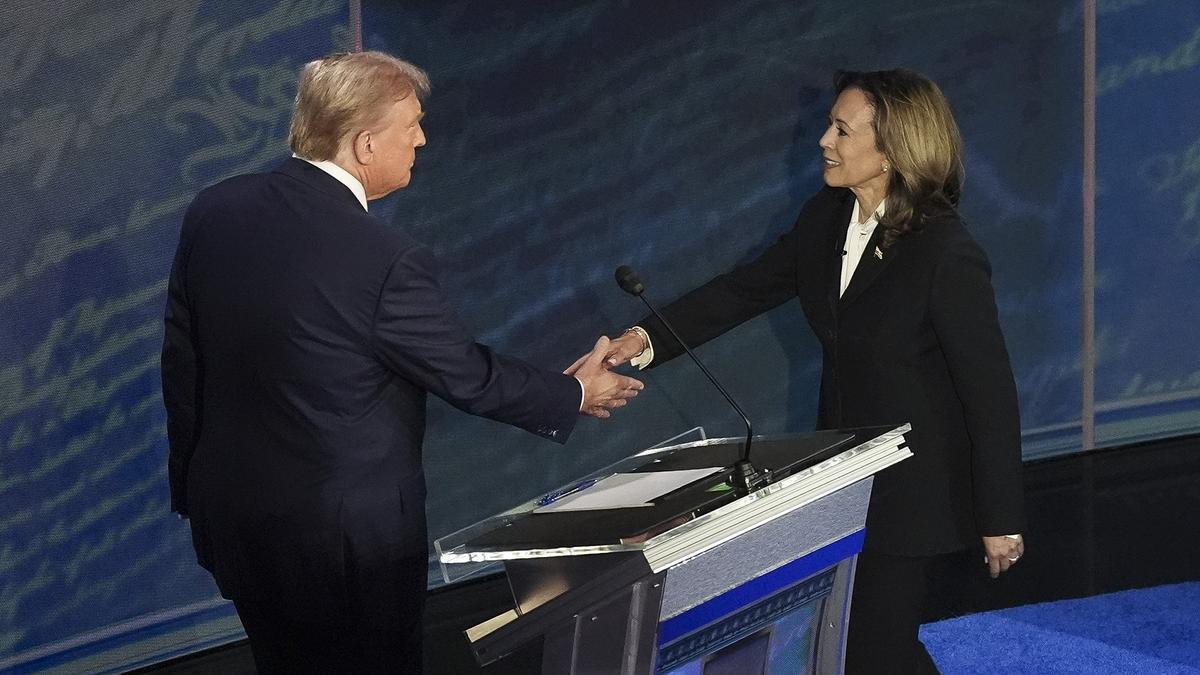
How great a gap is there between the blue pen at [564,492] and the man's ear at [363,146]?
64 centimetres

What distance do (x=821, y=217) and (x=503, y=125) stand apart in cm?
136

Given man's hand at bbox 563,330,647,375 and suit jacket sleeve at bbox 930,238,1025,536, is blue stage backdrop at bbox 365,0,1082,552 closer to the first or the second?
man's hand at bbox 563,330,647,375

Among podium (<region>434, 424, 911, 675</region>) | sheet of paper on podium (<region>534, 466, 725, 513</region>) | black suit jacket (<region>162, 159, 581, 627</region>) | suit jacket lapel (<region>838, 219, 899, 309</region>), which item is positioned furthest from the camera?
suit jacket lapel (<region>838, 219, 899, 309</region>)

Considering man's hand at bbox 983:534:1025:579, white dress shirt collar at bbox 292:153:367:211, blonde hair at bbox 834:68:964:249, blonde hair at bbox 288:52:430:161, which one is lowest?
man's hand at bbox 983:534:1025:579

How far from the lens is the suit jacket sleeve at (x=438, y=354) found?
2156mm

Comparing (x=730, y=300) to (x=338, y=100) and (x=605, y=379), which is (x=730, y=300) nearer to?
(x=605, y=379)

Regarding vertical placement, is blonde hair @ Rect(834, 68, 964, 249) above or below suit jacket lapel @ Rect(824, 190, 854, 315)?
above

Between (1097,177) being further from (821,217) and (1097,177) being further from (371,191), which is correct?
(371,191)

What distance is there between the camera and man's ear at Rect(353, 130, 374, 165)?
89.7 inches

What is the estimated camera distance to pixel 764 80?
13.7 feet

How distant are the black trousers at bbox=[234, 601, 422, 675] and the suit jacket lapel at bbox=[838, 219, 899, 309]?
92 cm

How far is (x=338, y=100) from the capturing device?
2.25 meters

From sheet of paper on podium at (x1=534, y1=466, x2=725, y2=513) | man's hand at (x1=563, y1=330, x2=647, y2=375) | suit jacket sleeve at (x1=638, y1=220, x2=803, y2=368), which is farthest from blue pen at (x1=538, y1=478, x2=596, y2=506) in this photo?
suit jacket sleeve at (x1=638, y1=220, x2=803, y2=368)

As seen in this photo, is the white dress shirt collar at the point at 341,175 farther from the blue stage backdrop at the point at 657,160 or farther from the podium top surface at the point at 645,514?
the blue stage backdrop at the point at 657,160
